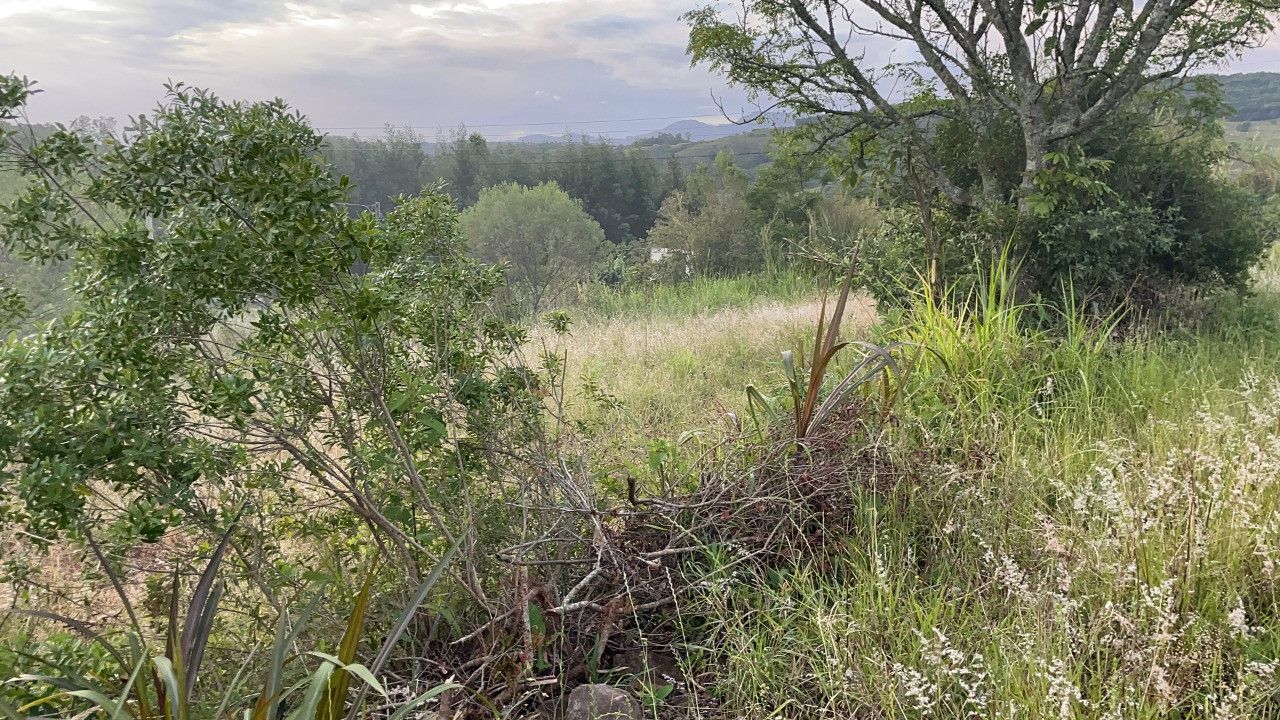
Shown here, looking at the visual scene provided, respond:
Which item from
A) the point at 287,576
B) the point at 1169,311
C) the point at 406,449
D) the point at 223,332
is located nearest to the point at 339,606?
the point at 287,576

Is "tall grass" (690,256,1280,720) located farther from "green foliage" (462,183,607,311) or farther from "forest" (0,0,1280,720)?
"green foliage" (462,183,607,311)

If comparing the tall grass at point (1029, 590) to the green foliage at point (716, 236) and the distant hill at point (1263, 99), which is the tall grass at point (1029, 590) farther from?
the distant hill at point (1263, 99)

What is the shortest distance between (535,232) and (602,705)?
18.8 metres

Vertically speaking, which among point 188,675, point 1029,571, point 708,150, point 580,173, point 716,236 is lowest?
point 1029,571

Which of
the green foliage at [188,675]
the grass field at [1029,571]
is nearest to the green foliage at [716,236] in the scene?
the grass field at [1029,571]

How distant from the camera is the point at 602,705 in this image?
6.01 feet

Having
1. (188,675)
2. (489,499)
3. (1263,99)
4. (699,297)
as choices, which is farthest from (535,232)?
(188,675)

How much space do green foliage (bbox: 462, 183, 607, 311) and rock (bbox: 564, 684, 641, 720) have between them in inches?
623

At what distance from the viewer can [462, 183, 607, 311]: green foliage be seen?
18.6m

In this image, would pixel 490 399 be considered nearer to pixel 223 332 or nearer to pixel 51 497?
pixel 223 332

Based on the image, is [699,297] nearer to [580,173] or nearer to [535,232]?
[535,232]

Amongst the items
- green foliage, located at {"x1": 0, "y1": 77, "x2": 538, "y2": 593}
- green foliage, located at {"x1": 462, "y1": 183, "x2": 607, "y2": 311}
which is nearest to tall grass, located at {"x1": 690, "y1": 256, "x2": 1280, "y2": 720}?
green foliage, located at {"x1": 0, "y1": 77, "x2": 538, "y2": 593}

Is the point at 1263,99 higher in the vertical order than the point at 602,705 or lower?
higher

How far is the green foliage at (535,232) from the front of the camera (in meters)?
18.6
